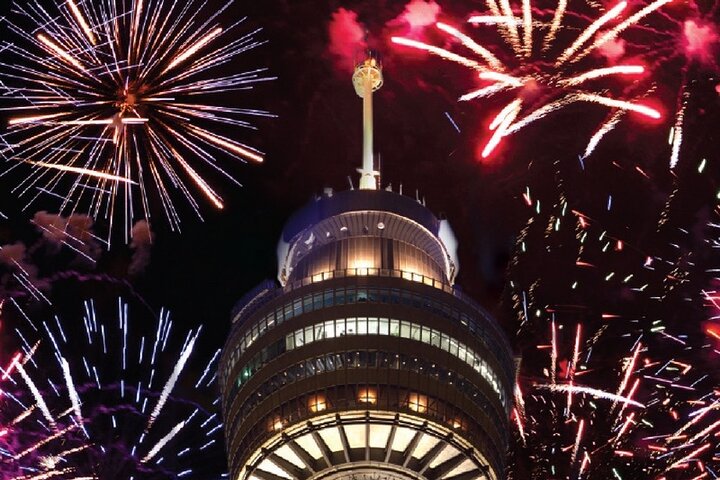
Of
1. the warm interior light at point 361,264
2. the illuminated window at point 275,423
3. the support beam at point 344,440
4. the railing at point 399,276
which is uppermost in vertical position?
the warm interior light at point 361,264

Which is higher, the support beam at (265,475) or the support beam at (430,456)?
the support beam at (430,456)

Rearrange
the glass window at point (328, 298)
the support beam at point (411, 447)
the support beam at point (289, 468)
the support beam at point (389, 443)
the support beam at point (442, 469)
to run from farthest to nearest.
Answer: the glass window at point (328, 298) < the support beam at point (442, 469) < the support beam at point (289, 468) < the support beam at point (411, 447) < the support beam at point (389, 443)

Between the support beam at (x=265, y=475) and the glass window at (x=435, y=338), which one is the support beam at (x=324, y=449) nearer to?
the support beam at (x=265, y=475)

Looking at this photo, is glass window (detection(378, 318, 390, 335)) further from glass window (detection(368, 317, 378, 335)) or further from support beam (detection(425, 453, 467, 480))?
support beam (detection(425, 453, 467, 480))

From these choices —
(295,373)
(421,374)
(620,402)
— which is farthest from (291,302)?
(620,402)

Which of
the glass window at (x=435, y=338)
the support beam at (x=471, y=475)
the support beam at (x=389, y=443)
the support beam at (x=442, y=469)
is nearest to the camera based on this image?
the support beam at (x=389, y=443)

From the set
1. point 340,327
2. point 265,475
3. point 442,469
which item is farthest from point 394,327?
point 265,475

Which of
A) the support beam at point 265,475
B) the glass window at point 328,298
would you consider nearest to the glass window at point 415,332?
the glass window at point 328,298

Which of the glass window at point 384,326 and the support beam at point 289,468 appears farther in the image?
the glass window at point 384,326
